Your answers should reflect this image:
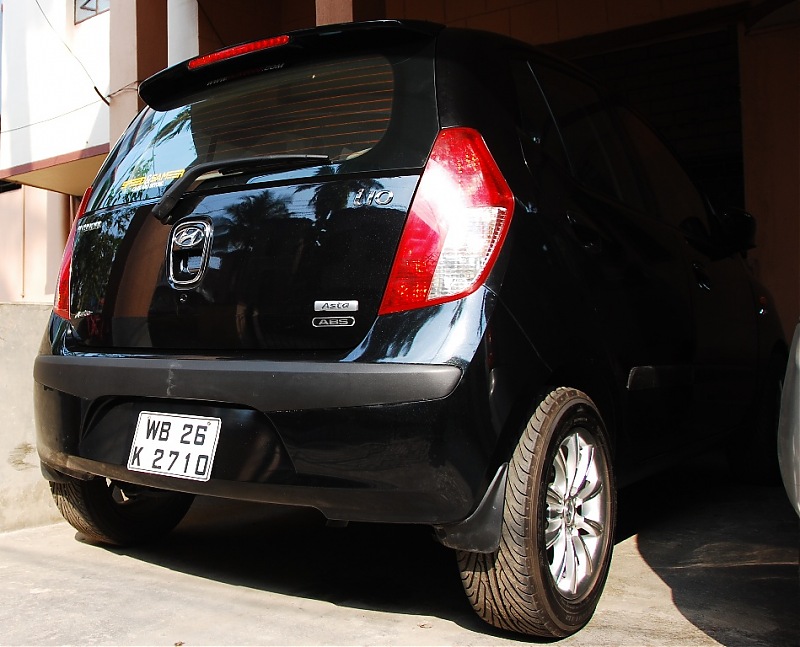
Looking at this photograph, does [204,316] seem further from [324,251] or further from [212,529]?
[212,529]

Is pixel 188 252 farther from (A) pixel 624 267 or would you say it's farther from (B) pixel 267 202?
(A) pixel 624 267

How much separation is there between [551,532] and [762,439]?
215 cm

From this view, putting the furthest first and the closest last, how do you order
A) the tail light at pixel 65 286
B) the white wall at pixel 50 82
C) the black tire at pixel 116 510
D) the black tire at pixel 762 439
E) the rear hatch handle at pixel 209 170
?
the white wall at pixel 50 82
the black tire at pixel 762 439
the black tire at pixel 116 510
the tail light at pixel 65 286
the rear hatch handle at pixel 209 170

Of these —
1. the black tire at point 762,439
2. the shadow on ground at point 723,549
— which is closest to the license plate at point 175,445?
the shadow on ground at point 723,549

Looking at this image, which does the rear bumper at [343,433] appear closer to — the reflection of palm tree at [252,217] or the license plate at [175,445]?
the license plate at [175,445]

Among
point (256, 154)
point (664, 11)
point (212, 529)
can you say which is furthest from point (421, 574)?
point (664, 11)

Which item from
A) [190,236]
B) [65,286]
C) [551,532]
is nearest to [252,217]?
[190,236]

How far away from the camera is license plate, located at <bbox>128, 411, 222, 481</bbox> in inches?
83.2

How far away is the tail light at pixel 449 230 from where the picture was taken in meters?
1.98

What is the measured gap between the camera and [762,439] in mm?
3924

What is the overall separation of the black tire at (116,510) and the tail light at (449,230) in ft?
3.85

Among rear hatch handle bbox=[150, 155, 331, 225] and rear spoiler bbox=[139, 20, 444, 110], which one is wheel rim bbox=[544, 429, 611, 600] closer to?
rear hatch handle bbox=[150, 155, 331, 225]

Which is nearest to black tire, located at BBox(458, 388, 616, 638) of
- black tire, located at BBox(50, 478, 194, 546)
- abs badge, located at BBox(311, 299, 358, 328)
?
abs badge, located at BBox(311, 299, 358, 328)

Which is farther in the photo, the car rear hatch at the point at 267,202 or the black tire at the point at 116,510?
the black tire at the point at 116,510
